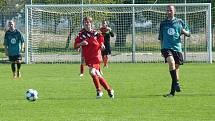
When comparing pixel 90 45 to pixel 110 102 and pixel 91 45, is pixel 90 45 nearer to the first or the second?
pixel 91 45

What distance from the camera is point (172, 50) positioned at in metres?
14.1

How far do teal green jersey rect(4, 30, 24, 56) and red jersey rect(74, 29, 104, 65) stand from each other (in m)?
7.38

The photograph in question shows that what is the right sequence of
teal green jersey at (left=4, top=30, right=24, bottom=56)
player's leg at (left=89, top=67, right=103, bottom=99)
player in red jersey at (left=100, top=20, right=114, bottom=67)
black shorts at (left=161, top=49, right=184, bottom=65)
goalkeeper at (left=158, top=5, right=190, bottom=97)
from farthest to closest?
player in red jersey at (left=100, top=20, right=114, bottom=67), teal green jersey at (left=4, top=30, right=24, bottom=56), black shorts at (left=161, top=49, right=184, bottom=65), goalkeeper at (left=158, top=5, right=190, bottom=97), player's leg at (left=89, top=67, right=103, bottom=99)

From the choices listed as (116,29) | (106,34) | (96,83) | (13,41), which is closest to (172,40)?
(96,83)

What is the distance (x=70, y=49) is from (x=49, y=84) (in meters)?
14.4

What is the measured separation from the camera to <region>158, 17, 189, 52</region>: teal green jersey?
13969 mm

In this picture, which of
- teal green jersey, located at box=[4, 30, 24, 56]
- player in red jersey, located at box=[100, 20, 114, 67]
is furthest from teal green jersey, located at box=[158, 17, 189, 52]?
player in red jersey, located at box=[100, 20, 114, 67]

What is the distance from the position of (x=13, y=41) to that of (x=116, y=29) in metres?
12.3

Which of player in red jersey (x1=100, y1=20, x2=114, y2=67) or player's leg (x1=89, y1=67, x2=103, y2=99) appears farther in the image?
player in red jersey (x1=100, y1=20, x2=114, y2=67)

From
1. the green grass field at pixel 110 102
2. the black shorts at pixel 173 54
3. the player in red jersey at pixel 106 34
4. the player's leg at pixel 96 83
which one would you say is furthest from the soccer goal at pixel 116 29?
the player's leg at pixel 96 83

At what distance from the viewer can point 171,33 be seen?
14.0 meters

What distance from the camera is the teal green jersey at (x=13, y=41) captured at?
20.7 meters

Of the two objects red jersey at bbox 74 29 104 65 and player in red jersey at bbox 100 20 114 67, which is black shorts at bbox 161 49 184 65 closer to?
red jersey at bbox 74 29 104 65

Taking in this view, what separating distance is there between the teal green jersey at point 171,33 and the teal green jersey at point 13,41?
773 cm
